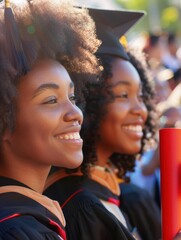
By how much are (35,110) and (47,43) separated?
11.7 inches

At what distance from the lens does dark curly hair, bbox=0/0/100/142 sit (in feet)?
7.35

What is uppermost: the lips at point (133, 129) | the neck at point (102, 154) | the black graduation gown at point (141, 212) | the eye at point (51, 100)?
the eye at point (51, 100)

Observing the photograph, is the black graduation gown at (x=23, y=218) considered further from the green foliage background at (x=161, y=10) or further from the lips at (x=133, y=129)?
the green foliage background at (x=161, y=10)

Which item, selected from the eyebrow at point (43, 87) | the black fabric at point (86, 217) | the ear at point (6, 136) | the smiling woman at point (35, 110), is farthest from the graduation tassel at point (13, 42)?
the black fabric at point (86, 217)

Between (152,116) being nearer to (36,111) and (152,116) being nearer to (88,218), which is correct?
(88,218)

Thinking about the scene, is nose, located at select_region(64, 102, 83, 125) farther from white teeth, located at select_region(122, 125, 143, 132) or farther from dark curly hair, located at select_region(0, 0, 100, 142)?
white teeth, located at select_region(122, 125, 143, 132)

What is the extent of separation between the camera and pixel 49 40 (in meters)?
2.41

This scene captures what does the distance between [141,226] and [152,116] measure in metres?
0.76

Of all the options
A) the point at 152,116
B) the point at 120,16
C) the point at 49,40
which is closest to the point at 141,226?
the point at 152,116

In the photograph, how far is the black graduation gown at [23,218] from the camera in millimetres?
2037

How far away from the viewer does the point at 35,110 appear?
7.64 feet

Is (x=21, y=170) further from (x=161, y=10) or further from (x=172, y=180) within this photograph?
(x=161, y=10)

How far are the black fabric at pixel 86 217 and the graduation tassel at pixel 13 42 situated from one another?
83 cm

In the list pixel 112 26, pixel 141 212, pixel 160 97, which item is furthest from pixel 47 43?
pixel 160 97
